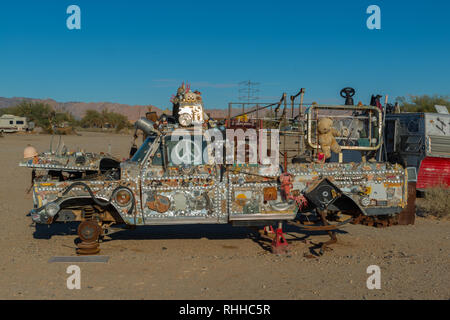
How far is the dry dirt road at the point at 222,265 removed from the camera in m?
5.62

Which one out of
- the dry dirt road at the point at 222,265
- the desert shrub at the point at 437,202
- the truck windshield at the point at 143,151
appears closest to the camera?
the dry dirt road at the point at 222,265

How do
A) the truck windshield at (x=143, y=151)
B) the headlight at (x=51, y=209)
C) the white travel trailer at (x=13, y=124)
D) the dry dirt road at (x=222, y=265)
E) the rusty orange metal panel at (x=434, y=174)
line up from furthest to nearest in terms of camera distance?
the white travel trailer at (x=13, y=124) < the rusty orange metal panel at (x=434, y=174) < the truck windshield at (x=143, y=151) < the headlight at (x=51, y=209) < the dry dirt road at (x=222, y=265)

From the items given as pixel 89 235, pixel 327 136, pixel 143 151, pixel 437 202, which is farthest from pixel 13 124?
pixel 327 136

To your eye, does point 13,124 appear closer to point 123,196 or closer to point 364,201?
point 123,196

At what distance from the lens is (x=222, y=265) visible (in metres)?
6.84

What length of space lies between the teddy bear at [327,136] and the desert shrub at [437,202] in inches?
211

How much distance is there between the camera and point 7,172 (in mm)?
18688

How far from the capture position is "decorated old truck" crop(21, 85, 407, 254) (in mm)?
7047

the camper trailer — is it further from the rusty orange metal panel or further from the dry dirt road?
the dry dirt road

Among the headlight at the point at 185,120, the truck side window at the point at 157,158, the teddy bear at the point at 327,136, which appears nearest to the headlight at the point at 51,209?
the truck side window at the point at 157,158

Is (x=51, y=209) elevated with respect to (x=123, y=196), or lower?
lower

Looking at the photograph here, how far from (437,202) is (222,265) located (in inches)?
285

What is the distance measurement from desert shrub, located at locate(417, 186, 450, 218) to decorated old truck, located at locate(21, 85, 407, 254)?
448cm

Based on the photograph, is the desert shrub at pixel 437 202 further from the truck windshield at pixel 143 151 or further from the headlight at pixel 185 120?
the truck windshield at pixel 143 151
